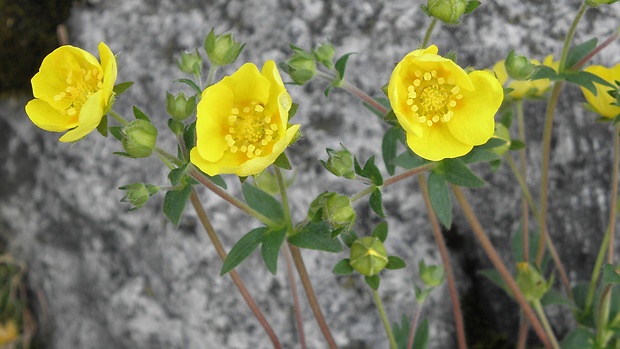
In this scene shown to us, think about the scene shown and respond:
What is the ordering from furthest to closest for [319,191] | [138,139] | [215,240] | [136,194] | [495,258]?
[319,191]
[495,258]
[215,240]
[136,194]
[138,139]

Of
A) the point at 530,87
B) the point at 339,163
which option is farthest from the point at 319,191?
the point at 339,163

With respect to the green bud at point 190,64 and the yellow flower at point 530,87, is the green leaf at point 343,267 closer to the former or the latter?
the green bud at point 190,64

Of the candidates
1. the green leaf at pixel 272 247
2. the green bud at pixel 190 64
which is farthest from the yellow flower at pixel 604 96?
the green bud at pixel 190 64

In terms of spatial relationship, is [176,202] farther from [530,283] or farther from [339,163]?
[530,283]

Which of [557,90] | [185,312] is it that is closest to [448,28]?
[557,90]

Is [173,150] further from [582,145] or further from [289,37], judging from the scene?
[582,145]

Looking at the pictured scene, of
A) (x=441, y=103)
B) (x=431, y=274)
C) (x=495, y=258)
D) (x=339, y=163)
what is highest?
(x=441, y=103)
